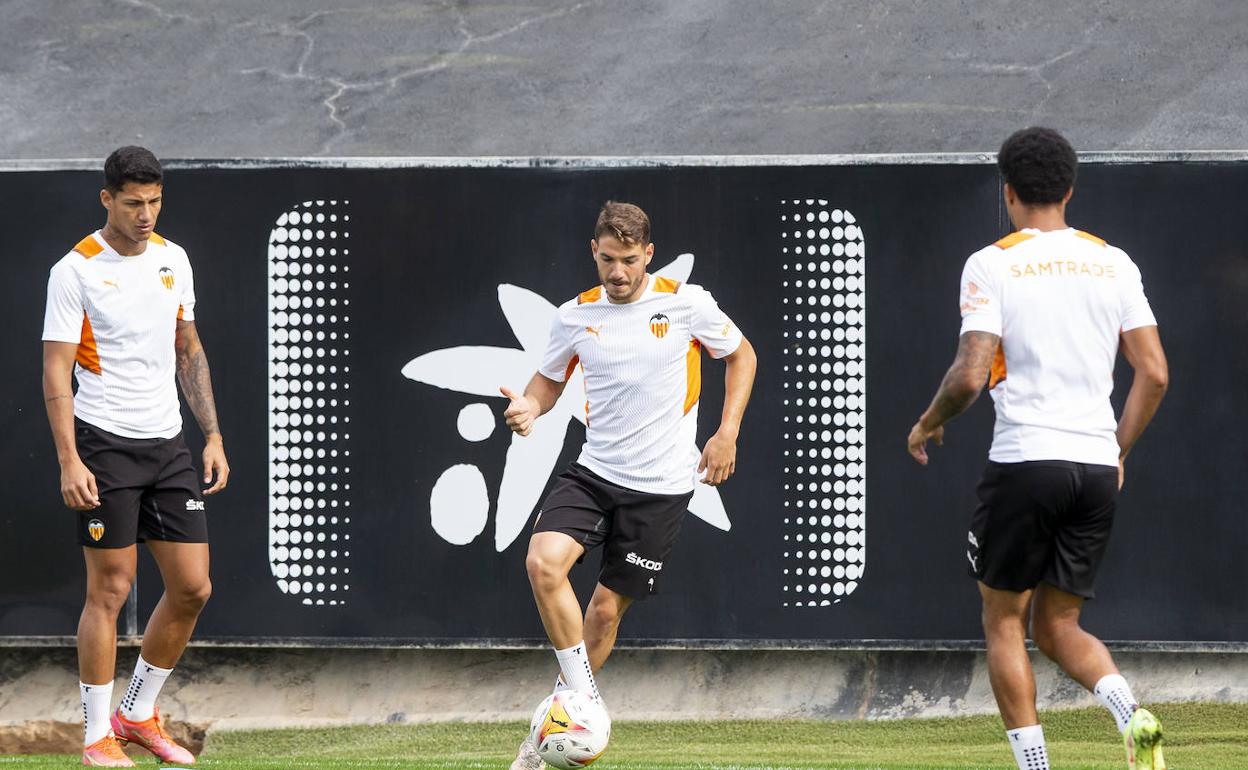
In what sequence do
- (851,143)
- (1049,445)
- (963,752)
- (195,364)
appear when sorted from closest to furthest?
(1049,445), (195,364), (963,752), (851,143)

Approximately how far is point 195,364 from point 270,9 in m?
5.29

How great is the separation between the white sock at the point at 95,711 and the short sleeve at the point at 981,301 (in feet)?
11.7

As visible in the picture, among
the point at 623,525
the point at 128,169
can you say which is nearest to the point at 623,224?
the point at 623,525

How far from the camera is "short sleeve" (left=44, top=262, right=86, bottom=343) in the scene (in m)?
5.55

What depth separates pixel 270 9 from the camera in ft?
34.6

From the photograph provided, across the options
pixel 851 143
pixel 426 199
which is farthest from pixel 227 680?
pixel 851 143

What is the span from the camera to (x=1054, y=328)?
4.29 m

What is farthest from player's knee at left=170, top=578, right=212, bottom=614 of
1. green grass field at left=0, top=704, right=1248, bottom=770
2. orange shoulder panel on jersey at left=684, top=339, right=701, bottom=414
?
orange shoulder panel on jersey at left=684, top=339, right=701, bottom=414

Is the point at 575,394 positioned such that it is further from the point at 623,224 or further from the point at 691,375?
the point at 623,224

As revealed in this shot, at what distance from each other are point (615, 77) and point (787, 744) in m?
4.70

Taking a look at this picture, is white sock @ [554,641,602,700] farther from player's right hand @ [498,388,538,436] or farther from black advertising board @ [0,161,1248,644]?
black advertising board @ [0,161,1248,644]

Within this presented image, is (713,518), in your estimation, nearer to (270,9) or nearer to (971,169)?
(971,169)

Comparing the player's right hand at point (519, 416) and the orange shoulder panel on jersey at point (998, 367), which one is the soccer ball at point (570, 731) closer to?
the player's right hand at point (519, 416)

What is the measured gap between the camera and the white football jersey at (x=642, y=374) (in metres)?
5.38
